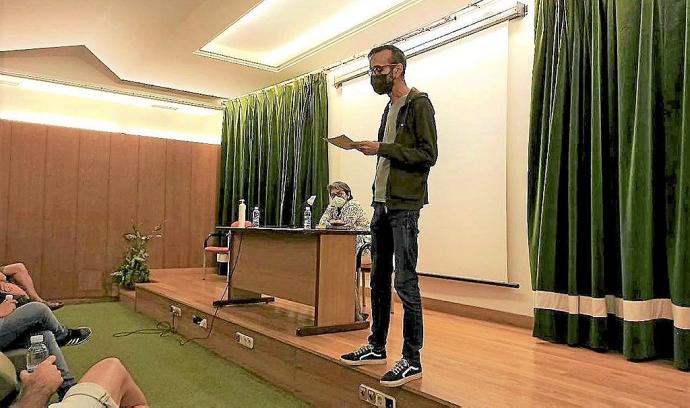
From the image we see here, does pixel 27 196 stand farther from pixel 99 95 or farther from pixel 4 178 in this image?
pixel 99 95

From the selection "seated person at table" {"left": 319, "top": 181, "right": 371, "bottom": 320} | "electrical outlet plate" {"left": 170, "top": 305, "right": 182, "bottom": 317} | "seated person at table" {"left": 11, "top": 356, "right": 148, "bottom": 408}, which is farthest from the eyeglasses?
"electrical outlet plate" {"left": 170, "top": 305, "right": 182, "bottom": 317}

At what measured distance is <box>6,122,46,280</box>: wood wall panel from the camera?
6160 millimetres

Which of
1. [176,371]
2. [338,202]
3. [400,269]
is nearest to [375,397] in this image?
[400,269]

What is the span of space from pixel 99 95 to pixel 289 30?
3159 mm

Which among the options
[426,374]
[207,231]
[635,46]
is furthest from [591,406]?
[207,231]

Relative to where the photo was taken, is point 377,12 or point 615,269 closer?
point 615,269

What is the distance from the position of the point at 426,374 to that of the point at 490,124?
92.9 inches

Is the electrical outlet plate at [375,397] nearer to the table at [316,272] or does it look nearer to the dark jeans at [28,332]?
the table at [316,272]

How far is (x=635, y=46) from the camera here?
3125 millimetres

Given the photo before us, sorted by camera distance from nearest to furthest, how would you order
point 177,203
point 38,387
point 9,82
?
point 38,387
point 9,82
point 177,203

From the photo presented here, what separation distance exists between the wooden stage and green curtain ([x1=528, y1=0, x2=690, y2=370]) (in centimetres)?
26

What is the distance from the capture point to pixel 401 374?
2326 millimetres

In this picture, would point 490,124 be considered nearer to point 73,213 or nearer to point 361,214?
point 361,214

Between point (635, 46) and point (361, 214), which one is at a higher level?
point (635, 46)
